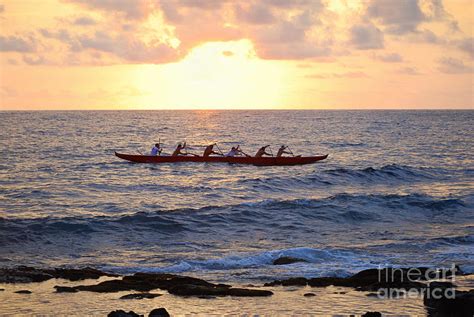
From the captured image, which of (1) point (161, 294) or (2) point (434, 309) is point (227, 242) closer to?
(1) point (161, 294)

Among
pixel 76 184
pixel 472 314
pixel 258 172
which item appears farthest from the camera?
pixel 258 172

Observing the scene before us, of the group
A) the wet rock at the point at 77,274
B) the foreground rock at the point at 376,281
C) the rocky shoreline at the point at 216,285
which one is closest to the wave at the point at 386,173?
the rocky shoreline at the point at 216,285

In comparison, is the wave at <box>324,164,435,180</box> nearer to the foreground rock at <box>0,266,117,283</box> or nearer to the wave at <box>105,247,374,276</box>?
the wave at <box>105,247,374,276</box>

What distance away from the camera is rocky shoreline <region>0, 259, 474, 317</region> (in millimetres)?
12656

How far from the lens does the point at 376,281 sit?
528 inches

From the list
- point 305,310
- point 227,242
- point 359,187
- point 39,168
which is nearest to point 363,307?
point 305,310

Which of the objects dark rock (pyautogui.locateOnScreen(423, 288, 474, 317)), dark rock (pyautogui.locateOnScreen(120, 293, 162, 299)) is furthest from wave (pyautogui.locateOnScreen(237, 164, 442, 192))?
dark rock (pyautogui.locateOnScreen(423, 288, 474, 317))

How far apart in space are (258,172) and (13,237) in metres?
19.1

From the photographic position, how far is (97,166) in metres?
42.5

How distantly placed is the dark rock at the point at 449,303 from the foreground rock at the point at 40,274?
21.2 ft

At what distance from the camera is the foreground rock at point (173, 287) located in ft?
42.0

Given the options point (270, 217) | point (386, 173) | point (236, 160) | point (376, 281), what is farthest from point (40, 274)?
point (386, 173)

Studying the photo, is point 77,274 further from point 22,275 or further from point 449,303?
point 449,303

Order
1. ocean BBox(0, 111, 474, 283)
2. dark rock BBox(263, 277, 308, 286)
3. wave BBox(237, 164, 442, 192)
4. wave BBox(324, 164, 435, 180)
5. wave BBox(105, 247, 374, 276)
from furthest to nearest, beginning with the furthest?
wave BBox(324, 164, 435, 180) < wave BBox(237, 164, 442, 192) < ocean BBox(0, 111, 474, 283) < wave BBox(105, 247, 374, 276) < dark rock BBox(263, 277, 308, 286)
